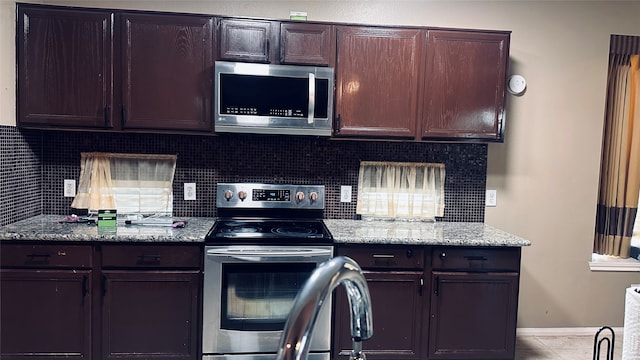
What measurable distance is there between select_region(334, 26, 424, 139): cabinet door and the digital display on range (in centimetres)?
59

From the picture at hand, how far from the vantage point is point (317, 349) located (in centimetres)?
247

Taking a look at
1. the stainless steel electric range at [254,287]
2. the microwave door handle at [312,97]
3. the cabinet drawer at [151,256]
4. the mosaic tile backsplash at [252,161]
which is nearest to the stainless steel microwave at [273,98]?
the microwave door handle at [312,97]

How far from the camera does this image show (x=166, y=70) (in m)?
2.58

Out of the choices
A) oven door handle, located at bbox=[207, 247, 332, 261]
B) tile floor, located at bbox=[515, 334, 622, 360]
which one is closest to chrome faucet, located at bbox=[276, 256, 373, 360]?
oven door handle, located at bbox=[207, 247, 332, 261]

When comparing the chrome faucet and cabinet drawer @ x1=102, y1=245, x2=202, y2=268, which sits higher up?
the chrome faucet

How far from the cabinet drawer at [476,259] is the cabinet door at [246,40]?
1560mm

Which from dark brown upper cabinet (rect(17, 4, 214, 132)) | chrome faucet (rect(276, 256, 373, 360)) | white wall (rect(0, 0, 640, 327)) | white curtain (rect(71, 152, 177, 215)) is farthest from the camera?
white wall (rect(0, 0, 640, 327))

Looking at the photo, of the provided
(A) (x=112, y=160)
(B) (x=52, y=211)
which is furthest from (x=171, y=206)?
(B) (x=52, y=211)

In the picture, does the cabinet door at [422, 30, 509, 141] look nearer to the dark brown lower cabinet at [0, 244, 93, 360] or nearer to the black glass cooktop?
the black glass cooktop

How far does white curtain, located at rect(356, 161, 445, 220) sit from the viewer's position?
303 centimetres

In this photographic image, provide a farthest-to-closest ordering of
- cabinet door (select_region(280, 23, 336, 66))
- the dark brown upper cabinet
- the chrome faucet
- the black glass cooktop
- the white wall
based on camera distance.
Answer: the white wall → cabinet door (select_region(280, 23, 336, 66)) → the dark brown upper cabinet → the black glass cooktop → the chrome faucet

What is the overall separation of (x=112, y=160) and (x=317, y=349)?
5.93ft

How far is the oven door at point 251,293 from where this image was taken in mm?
2359

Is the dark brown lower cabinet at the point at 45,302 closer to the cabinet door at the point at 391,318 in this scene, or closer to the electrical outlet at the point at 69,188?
the electrical outlet at the point at 69,188
